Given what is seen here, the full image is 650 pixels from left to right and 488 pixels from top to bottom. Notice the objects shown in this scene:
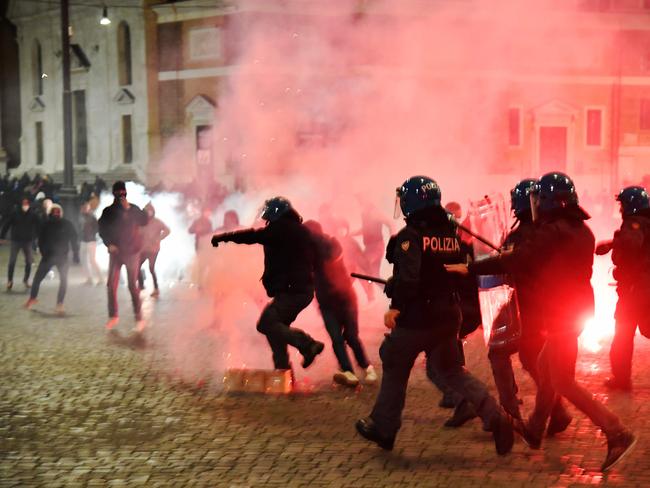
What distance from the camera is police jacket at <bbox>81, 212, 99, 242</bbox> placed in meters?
15.8

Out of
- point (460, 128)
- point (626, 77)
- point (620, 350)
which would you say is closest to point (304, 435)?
point (620, 350)

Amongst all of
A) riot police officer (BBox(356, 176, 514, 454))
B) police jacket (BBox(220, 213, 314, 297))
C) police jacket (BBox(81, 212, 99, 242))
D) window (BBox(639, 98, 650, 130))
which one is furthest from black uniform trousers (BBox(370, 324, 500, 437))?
window (BBox(639, 98, 650, 130))

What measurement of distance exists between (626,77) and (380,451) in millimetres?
27080

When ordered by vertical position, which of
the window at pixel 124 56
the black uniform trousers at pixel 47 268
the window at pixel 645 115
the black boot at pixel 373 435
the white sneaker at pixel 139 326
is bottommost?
the white sneaker at pixel 139 326

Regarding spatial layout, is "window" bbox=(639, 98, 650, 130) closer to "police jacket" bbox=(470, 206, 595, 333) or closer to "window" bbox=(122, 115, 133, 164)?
"window" bbox=(122, 115, 133, 164)

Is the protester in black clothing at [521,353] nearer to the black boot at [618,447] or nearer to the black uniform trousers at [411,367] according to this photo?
the black uniform trousers at [411,367]

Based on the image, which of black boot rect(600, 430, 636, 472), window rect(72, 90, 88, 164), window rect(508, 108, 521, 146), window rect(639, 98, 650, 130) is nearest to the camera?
black boot rect(600, 430, 636, 472)

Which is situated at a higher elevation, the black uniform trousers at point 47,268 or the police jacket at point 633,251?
the police jacket at point 633,251

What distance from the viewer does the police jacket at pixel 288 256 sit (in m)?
7.17

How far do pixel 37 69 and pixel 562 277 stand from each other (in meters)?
37.0

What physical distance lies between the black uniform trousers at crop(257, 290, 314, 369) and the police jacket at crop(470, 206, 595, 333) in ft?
7.26

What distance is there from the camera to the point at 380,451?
5.76 meters

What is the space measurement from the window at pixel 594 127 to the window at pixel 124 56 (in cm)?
1566

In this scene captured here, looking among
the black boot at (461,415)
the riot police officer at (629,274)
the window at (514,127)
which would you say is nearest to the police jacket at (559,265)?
the black boot at (461,415)
